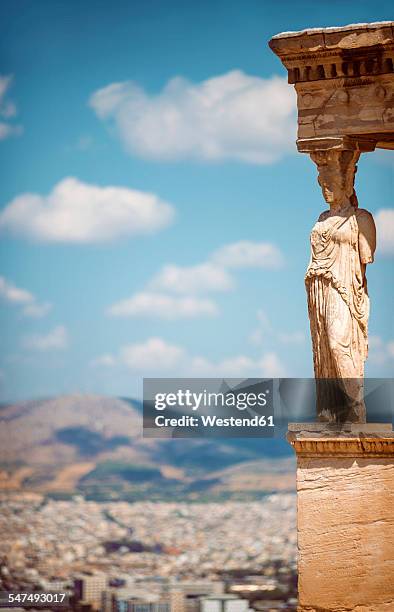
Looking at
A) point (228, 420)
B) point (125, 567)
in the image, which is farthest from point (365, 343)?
point (125, 567)

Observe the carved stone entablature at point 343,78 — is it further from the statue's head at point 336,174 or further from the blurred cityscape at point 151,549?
the blurred cityscape at point 151,549

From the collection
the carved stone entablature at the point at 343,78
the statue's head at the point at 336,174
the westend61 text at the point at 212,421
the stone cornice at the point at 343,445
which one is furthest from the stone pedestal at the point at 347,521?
the carved stone entablature at the point at 343,78

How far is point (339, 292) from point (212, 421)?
159 centimetres

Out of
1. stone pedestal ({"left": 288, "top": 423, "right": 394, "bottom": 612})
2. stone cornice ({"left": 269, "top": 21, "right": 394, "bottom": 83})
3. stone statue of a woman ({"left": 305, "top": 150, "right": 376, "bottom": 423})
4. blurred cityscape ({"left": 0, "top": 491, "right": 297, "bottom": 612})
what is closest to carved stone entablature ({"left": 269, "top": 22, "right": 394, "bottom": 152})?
stone cornice ({"left": 269, "top": 21, "right": 394, "bottom": 83})

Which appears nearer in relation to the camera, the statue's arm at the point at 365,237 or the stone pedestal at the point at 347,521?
the stone pedestal at the point at 347,521

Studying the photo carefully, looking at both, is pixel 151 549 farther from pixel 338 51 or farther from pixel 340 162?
pixel 338 51

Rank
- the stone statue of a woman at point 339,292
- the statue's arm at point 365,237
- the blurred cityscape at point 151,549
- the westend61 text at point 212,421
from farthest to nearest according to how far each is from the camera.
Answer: the blurred cityscape at point 151,549 < the westend61 text at point 212,421 < the statue's arm at point 365,237 < the stone statue of a woman at point 339,292

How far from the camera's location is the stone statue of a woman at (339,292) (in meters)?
10.7

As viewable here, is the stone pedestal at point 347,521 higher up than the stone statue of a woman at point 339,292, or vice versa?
the stone statue of a woman at point 339,292

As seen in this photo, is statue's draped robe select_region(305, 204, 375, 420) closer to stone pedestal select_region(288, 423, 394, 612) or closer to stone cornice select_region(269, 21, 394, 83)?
stone pedestal select_region(288, 423, 394, 612)

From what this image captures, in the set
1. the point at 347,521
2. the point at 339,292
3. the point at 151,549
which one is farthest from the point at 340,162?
the point at 151,549

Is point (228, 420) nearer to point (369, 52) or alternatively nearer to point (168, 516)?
point (369, 52)

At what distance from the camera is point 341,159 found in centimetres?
1077

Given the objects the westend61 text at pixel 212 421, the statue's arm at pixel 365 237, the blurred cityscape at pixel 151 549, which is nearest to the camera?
the statue's arm at pixel 365 237
